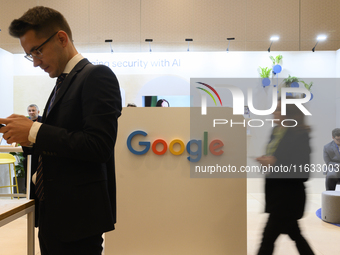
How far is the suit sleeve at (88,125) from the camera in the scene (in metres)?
0.87

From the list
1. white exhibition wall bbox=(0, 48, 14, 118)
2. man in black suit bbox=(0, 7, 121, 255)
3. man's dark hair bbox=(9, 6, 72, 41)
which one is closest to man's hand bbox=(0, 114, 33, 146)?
man in black suit bbox=(0, 7, 121, 255)

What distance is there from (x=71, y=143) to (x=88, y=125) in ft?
0.23

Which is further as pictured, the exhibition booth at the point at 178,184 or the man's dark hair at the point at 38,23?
the exhibition booth at the point at 178,184

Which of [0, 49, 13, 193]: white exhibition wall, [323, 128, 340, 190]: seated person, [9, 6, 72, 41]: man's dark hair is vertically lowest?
[323, 128, 340, 190]: seated person

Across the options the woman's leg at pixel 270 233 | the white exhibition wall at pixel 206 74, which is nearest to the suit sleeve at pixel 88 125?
the woman's leg at pixel 270 233

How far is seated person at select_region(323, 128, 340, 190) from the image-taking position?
448 cm

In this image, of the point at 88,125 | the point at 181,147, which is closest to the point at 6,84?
the point at 181,147

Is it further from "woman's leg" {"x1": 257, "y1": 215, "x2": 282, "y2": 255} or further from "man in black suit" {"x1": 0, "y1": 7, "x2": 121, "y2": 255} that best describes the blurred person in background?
"man in black suit" {"x1": 0, "y1": 7, "x2": 121, "y2": 255}

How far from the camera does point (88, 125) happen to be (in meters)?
0.88

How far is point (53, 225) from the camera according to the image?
93 centimetres

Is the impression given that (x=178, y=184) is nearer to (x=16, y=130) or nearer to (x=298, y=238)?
(x=298, y=238)

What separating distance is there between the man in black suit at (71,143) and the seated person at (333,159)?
14.4ft

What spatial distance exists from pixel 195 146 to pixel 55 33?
1.77 metres

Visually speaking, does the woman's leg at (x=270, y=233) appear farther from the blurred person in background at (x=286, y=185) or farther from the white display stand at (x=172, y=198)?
the white display stand at (x=172, y=198)
